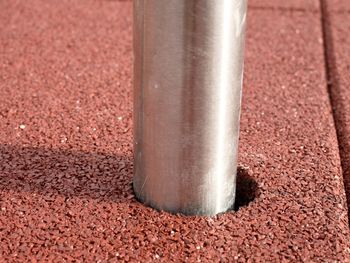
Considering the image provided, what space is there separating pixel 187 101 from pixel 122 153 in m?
0.78

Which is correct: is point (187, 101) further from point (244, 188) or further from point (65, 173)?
point (65, 173)

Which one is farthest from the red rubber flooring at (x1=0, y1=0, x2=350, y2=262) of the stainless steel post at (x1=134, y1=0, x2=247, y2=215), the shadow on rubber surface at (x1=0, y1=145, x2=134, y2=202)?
the stainless steel post at (x1=134, y1=0, x2=247, y2=215)

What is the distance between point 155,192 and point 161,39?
64cm

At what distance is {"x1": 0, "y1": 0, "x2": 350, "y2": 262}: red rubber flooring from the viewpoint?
2.67 metres

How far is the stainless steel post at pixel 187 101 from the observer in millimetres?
2504

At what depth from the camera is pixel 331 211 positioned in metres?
2.89

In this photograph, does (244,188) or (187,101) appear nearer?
(187,101)

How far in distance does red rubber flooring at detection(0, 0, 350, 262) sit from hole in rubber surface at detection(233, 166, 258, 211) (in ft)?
0.07

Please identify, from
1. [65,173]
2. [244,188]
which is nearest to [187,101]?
[244,188]

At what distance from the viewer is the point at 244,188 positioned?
3.11 metres

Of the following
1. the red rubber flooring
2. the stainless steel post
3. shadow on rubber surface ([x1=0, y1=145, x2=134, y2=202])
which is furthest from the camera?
shadow on rubber surface ([x1=0, y1=145, x2=134, y2=202])

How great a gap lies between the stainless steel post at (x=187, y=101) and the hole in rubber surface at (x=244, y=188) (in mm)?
194

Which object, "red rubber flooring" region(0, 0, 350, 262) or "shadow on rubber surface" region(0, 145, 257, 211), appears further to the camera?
"shadow on rubber surface" region(0, 145, 257, 211)

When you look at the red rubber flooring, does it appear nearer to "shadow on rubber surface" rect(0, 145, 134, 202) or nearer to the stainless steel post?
"shadow on rubber surface" rect(0, 145, 134, 202)
